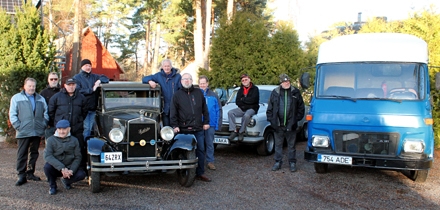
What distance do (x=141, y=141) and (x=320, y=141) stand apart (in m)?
3.26

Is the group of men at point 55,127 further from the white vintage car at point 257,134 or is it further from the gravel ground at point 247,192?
the white vintage car at point 257,134

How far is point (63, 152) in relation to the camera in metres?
6.46

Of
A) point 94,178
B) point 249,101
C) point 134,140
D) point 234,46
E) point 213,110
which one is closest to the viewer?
point 94,178

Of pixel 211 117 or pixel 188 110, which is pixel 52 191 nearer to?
pixel 188 110

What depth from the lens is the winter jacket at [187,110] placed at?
23.4ft

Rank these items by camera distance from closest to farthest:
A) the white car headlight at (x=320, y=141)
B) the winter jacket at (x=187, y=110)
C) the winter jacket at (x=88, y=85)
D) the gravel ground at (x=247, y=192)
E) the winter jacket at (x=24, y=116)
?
1. the gravel ground at (x=247, y=192)
2. the winter jacket at (x=24, y=116)
3. the winter jacket at (x=187, y=110)
4. the white car headlight at (x=320, y=141)
5. the winter jacket at (x=88, y=85)

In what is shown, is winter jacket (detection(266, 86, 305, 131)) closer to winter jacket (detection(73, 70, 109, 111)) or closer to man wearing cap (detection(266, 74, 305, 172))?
→ man wearing cap (detection(266, 74, 305, 172))

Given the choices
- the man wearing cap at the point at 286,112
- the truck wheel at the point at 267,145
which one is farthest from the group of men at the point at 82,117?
the truck wheel at the point at 267,145

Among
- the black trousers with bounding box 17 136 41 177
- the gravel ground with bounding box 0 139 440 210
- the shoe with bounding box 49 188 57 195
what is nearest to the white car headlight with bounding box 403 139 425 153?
the gravel ground with bounding box 0 139 440 210

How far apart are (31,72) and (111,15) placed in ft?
88.2

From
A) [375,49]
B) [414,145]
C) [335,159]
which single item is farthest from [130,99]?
[414,145]

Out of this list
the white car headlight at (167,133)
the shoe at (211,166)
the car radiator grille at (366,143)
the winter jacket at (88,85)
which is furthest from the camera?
the shoe at (211,166)

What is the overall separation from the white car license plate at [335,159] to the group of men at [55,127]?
4.17 meters

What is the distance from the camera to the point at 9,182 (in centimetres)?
705
